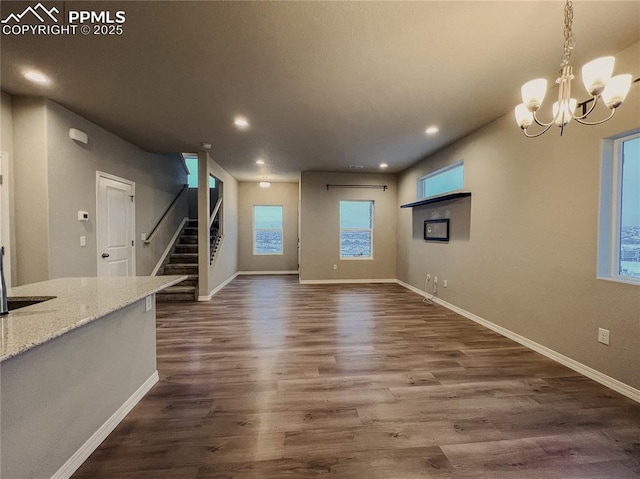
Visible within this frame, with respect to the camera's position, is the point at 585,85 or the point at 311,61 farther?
the point at 311,61

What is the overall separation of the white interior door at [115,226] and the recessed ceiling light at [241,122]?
2165 millimetres

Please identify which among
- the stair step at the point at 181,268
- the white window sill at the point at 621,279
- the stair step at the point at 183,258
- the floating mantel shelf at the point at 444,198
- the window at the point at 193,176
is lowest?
the stair step at the point at 181,268

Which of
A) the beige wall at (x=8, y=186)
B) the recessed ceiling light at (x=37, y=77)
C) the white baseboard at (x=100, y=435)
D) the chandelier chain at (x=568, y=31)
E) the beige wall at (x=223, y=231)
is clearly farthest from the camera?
the beige wall at (x=223, y=231)

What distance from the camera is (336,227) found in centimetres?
683

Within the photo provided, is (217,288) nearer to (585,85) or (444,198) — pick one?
(444,198)

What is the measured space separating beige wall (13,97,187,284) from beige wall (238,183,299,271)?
399cm

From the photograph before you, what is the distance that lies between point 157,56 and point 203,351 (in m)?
2.81

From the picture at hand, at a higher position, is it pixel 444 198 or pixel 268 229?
pixel 444 198

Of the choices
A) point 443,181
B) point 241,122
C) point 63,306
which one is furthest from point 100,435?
point 443,181

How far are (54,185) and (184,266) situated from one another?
2.73 metres

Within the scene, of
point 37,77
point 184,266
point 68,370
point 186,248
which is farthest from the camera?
point 186,248

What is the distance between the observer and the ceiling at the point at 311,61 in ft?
6.01

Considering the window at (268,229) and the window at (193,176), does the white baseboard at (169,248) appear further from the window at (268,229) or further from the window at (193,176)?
the window at (268,229)

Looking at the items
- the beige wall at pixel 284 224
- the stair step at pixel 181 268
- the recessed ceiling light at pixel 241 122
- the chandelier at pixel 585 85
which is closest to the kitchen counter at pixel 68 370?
the recessed ceiling light at pixel 241 122
